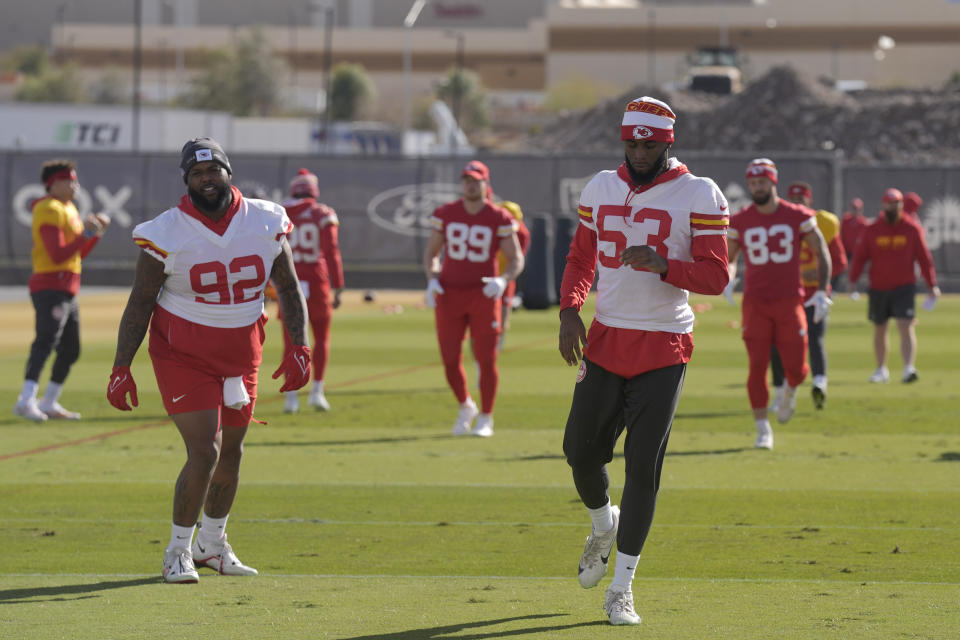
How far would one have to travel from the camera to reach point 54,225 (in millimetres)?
13109

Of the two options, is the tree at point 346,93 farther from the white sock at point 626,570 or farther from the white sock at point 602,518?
the white sock at point 626,570

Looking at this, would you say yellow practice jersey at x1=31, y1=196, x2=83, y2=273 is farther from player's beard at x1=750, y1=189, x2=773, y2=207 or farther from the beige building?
the beige building

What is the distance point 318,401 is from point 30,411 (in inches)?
103

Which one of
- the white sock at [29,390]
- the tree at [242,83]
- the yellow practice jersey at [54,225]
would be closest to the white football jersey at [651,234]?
the yellow practice jersey at [54,225]

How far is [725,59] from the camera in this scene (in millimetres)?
92812

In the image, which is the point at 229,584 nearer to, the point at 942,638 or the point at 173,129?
the point at 942,638

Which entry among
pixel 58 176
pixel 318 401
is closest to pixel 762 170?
pixel 318 401

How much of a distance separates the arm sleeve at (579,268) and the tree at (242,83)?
4248 inches

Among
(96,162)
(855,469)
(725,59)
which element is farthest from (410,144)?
(855,469)

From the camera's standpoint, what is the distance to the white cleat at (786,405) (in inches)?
520

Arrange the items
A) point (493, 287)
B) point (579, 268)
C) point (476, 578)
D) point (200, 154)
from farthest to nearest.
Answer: point (493, 287) → point (476, 578) → point (200, 154) → point (579, 268)

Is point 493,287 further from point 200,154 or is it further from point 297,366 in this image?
point 200,154

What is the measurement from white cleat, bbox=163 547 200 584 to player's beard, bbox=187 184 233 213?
157cm

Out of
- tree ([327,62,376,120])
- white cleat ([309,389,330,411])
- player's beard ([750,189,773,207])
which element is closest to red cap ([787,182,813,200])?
player's beard ([750,189,773,207])
